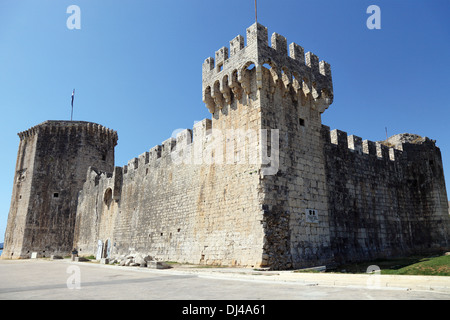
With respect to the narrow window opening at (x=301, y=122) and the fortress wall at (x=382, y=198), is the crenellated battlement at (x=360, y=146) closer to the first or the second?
the fortress wall at (x=382, y=198)

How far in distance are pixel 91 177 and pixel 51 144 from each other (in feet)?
22.3

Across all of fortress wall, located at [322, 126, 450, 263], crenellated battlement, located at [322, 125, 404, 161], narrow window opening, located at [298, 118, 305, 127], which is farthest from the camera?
crenellated battlement, located at [322, 125, 404, 161]

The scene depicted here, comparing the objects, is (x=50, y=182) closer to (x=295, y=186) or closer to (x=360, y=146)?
(x=295, y=186)

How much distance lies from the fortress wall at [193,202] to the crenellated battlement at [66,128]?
456 inches

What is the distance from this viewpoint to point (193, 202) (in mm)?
14492

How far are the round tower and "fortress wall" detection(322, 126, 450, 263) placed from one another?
25.1 m

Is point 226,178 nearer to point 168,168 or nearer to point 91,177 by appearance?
point 168,168

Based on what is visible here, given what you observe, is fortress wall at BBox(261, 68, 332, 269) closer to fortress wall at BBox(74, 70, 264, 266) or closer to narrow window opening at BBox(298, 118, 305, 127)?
narrow window opening at BBox(298, 118, 305, 127)

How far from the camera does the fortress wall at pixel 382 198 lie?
13633mm

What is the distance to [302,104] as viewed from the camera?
13172mm

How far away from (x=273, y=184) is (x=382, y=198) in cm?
771

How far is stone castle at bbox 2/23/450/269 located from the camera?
11.2m

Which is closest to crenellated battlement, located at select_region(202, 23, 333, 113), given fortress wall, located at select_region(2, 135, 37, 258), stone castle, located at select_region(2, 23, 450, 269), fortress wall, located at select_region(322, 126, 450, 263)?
stone castle, located at select_region(2, 23, 450, 269)
